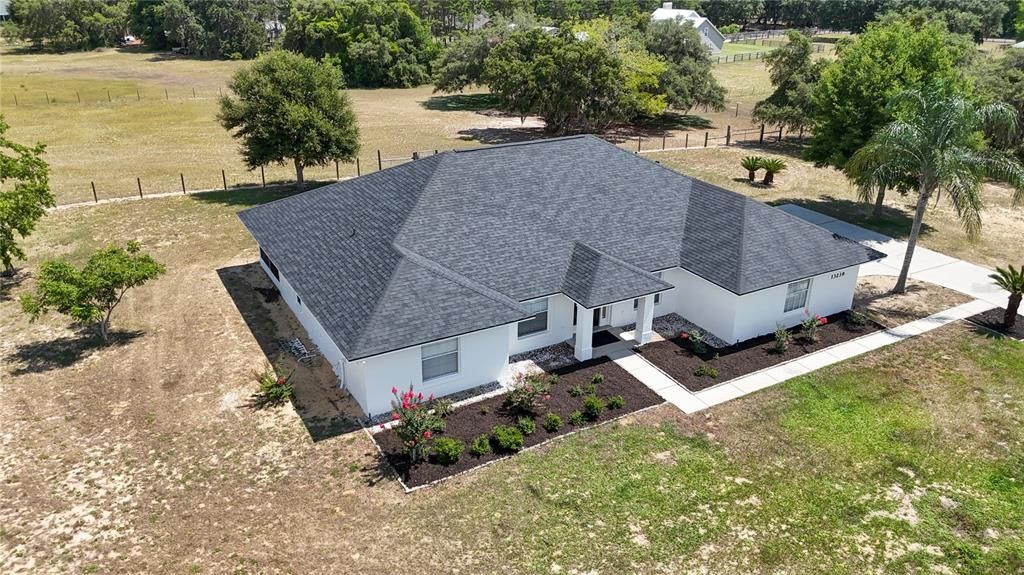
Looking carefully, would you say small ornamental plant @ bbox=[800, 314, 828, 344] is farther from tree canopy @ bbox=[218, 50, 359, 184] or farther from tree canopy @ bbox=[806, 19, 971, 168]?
tree canopy @ bbox=[218, 50, 359, 184]

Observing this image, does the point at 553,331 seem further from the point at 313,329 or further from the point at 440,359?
the point at 313,329

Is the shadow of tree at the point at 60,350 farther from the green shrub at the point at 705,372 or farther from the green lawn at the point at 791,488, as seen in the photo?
the green shrub at the point at 705,372

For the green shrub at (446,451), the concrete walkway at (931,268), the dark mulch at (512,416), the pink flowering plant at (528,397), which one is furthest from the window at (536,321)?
the concrete walkway at (931,268)

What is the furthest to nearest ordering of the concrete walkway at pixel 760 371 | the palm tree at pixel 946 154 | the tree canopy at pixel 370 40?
1. the tree canopy at pixel 370 40
2. the palm tree at pixel 946 154
3. the concrete walkway at pixel 760 371

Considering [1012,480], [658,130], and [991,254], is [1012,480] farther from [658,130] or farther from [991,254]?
[658,130]

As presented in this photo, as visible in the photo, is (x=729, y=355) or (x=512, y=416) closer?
(x=512, y=416)

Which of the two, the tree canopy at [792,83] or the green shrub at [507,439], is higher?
the tree canopy at [792,83]

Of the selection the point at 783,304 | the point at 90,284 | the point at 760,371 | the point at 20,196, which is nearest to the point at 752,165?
the point at 783,304
